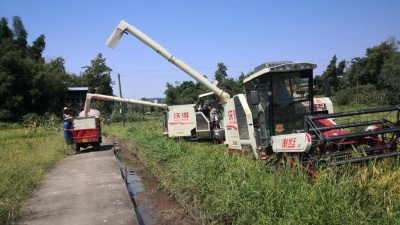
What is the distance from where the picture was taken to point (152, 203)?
8.85 meters

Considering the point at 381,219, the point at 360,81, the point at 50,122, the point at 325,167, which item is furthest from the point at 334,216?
the point at 360,81

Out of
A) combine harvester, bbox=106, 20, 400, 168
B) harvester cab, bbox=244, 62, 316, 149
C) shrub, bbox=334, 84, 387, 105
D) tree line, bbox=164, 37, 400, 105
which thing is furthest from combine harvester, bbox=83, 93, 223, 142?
shrub, bbox=334, 84, 387, 105

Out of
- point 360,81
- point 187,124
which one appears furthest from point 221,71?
point 187,124

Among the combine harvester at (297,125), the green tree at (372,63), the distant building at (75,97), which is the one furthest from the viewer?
the distant building at (75,97)

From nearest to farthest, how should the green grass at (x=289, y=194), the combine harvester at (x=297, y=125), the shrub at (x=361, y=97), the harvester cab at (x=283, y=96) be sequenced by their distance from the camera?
the green grass at (x=289, y=194) → the combine harvester at (x=297, y=125) → the harvester cab at (x=283, y=96) → the shrub at (x=361, y=97)

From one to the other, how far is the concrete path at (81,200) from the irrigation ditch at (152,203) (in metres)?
0.50

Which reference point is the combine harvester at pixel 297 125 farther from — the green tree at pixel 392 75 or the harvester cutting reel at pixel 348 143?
the green tree at pixel 392 75

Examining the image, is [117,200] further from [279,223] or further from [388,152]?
[388,152]

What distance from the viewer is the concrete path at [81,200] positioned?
6.62 meters

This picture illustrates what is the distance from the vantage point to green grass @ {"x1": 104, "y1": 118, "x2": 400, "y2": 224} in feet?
13.5

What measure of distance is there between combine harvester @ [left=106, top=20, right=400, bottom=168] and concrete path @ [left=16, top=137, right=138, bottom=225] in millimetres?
3309

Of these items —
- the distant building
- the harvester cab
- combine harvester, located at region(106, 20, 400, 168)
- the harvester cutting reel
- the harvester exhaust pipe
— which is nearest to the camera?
the harvester cutting reel

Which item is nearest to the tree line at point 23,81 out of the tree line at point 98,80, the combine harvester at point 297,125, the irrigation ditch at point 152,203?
the tree line at point 98,80

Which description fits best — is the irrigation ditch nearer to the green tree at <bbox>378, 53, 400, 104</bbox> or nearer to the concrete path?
the concrete path
